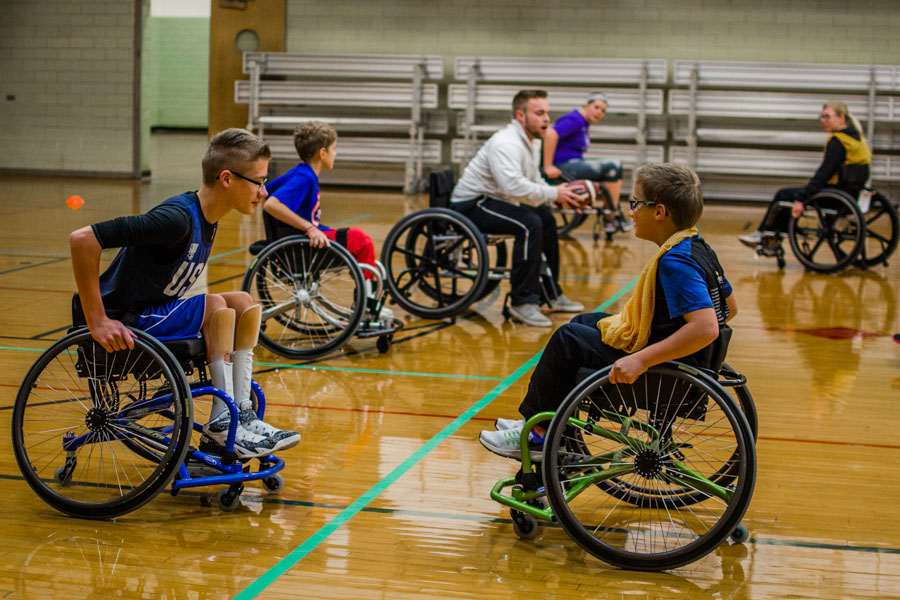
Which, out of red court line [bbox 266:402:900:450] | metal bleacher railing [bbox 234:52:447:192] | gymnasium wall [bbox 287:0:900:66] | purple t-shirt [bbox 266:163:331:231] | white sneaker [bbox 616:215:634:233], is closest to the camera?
red court line [bbox 266:402:900:450]

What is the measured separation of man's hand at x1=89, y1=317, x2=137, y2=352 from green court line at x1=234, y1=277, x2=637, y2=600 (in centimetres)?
59

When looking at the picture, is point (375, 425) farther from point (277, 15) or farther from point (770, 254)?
point (277, 15)

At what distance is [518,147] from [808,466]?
2476 mm

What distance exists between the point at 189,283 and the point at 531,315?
2.53 meters

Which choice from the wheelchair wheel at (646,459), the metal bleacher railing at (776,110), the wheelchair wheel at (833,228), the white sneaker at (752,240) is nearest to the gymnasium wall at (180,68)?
the metal bleacher railing at (776,110)

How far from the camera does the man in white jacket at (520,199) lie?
493 centimetres

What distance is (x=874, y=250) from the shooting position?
775 cm

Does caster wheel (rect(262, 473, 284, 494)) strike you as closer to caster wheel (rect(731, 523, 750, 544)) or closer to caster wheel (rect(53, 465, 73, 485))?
caster wheel (rect(53, 465, 73, 485))

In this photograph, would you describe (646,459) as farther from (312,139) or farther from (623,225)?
(623,225)

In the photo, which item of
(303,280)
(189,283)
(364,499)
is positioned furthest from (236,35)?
(364,499)

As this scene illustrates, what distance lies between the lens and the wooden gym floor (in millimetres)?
2189

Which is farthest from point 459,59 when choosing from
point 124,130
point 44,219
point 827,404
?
point 827,404

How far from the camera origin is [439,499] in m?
2.66

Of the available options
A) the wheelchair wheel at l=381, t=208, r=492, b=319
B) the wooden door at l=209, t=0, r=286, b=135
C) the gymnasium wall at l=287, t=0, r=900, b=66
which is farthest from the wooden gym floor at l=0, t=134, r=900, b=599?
the wooden door at l=209, t=0, r=286, b=135
